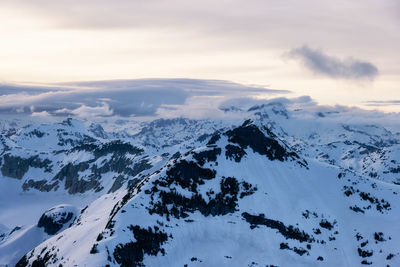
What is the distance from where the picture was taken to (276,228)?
7761 inches

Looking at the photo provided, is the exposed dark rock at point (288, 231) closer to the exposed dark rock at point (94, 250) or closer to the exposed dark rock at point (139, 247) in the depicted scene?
the exposed dark rock at point (139, 247)

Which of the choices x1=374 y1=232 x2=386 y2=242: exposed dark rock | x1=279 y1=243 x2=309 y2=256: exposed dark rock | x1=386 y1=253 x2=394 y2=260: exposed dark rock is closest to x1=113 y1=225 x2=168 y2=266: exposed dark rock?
x1=279 y1=243 x2=309 y2=256: exposed dark rock

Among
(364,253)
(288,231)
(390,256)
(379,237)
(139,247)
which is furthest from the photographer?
(379,237)

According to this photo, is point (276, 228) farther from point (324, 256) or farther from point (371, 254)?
point (371, 254)

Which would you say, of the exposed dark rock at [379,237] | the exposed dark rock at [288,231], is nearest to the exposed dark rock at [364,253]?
the exposed dark rock at [379,237]

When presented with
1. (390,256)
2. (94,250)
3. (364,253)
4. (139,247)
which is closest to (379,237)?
(364,253)

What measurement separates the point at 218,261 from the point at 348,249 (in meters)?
63.2

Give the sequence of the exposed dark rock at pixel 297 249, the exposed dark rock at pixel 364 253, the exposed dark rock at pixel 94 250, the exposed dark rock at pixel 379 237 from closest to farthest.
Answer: the exposed dark rock at pixel 94 250 → the exposed dark rock at pixel 297 249 → the exposed dark rock at pixel 364 253 → the exposed dark rock at pixel 379 237

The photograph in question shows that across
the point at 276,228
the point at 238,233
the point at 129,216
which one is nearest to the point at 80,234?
the point at 129,216

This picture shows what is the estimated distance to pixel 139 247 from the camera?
163 m

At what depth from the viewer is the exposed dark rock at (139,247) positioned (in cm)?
15488

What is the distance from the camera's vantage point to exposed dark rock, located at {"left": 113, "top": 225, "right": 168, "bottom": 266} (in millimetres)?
154875

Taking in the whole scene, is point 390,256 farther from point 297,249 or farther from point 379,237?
point 297,249

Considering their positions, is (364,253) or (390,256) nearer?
(390,256)
